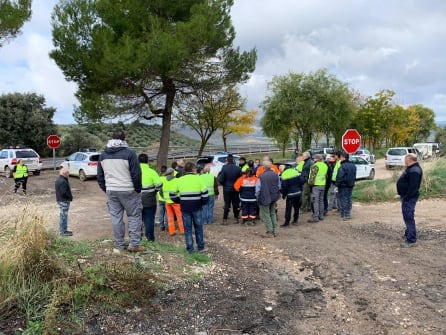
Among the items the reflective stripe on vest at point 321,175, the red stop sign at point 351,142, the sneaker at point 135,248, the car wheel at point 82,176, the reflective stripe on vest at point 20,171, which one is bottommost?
the car wheel at point 82,176

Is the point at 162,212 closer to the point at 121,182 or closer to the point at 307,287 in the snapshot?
the point at 121,182

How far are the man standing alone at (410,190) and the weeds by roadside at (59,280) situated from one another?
15.3 ft

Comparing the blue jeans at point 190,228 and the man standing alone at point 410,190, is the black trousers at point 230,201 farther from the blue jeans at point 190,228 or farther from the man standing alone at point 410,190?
the man standing alone at point 410,190

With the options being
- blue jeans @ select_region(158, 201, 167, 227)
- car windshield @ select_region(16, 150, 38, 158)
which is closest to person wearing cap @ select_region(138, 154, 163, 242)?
blue jeans @ select_region(158, 201, 167, 227)

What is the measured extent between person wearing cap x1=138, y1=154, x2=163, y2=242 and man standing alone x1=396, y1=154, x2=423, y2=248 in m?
4.89

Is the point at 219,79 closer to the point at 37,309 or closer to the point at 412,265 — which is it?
the point at 412,265

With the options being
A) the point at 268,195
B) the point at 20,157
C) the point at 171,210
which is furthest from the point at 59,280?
the point at 20,157

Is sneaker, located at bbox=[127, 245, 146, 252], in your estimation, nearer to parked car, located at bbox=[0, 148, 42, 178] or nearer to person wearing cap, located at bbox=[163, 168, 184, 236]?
person wearing cap, located at bbox=[163, 168, 184, 236]

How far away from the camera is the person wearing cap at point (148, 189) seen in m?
8.12

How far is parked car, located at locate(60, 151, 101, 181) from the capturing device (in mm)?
22047

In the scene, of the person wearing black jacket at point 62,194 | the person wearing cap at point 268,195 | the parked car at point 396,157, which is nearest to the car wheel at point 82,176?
the person wearing black jacket at point 62,194

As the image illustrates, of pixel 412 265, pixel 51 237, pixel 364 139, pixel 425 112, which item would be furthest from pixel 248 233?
pixel 425 112

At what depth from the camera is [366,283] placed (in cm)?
625

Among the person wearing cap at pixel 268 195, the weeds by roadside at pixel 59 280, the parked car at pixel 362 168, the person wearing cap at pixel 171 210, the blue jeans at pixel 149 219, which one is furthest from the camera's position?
the parked car at pixel 362 168
